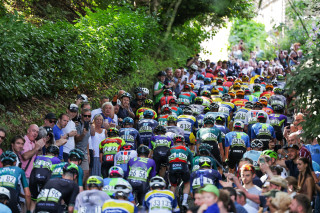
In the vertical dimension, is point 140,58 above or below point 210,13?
below

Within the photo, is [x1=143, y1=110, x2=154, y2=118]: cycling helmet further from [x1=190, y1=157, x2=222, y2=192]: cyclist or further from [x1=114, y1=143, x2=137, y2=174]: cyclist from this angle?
[x1=190, y1=157, x2=222, y2=192]: cyclist

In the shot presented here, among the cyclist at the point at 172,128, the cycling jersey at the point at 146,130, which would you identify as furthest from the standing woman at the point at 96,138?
the cyclist at the point at 172,128

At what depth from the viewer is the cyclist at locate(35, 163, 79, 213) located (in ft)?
38.1

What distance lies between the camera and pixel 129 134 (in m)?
16.4

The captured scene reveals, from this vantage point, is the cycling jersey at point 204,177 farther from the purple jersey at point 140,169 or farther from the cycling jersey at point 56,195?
the cycling jersey at point 56,195

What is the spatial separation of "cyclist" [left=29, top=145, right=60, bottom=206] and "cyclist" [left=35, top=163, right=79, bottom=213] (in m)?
0.85

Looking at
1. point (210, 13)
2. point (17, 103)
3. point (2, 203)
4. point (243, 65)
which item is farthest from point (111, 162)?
point (243, 65)

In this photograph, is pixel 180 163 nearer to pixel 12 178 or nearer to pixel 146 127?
pixel 146 127

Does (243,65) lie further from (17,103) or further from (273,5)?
(273,5)

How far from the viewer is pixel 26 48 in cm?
1698

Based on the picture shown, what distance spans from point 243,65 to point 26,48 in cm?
2296

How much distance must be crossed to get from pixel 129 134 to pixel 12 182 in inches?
187

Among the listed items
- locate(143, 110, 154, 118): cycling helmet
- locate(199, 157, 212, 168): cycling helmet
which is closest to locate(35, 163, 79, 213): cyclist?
locate(199, 157, 212, 168): cycling helmet

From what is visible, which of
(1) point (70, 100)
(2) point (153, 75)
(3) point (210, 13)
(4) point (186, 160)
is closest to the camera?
(4) point (186, 160)
